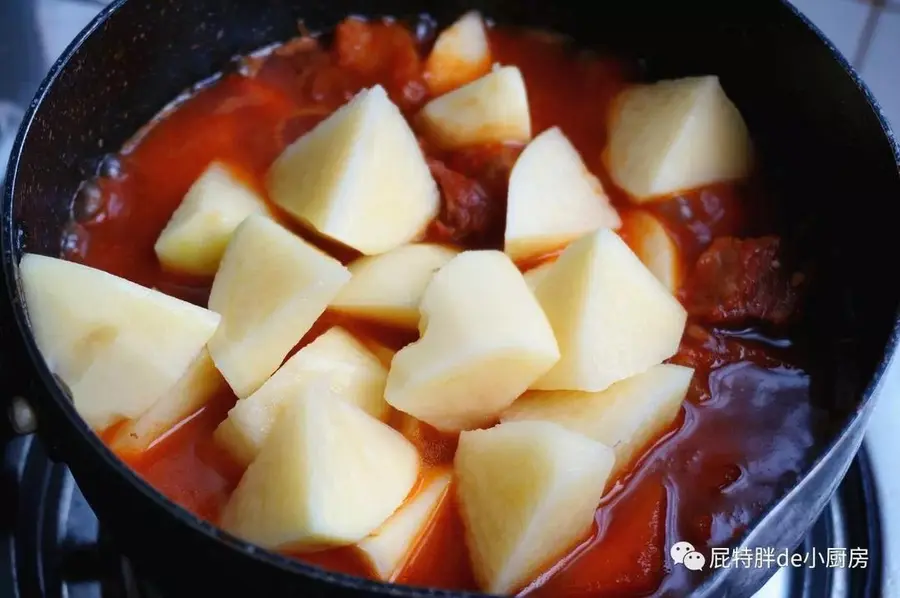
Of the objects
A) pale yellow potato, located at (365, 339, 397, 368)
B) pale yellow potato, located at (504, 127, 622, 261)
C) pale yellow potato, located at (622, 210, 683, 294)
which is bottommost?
pale yellow potato, located at (365, 339, 397, 368)

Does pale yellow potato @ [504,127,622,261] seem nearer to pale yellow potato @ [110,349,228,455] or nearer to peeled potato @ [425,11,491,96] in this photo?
peeled potato @ [425,11,491,96]

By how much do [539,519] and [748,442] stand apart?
0.34 m

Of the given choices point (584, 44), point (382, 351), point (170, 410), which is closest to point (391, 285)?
point (382, 351)

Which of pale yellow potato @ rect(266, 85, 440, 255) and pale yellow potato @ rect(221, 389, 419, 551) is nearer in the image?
pale yellow potato @ rect(221, 389, 419, 551)

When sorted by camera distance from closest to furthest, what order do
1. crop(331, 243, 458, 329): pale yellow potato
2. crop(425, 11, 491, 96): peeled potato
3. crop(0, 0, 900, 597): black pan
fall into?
crop(0, 0, 900, 597): black pan, crop(331, 243, 458, 329): pale yellow potato, crop(425, 11, 491, 96): peeled potato

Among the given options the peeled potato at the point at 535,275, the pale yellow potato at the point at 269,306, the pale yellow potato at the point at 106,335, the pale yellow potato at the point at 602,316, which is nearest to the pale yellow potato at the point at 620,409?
the pale yellow potato at the point at 602,316

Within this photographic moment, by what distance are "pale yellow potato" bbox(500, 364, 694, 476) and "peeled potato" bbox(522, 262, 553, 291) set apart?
147 mm

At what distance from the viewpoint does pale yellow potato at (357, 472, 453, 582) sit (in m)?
0.99

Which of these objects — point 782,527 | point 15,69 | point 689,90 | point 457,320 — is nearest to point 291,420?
point 457,320

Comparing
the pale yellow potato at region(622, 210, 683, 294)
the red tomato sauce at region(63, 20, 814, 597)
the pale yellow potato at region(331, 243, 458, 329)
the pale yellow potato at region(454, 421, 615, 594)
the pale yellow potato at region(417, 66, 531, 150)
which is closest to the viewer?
the pale yellow potato at region(454, 421, 615, 594)

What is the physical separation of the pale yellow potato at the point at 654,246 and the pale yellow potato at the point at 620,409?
0.18 metres

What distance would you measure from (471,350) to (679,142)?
51 cm

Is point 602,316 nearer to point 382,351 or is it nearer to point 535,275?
point 535,275

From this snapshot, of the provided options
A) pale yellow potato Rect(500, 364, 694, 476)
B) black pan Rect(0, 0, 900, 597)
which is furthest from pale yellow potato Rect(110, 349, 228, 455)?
pale yellow potato Rect(500, 364, 694, 476)
